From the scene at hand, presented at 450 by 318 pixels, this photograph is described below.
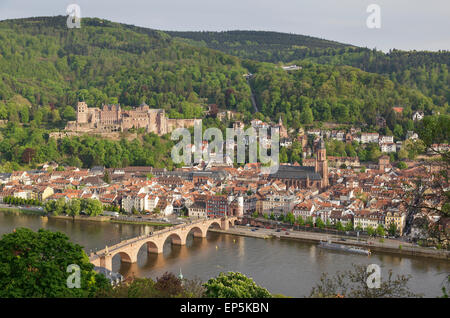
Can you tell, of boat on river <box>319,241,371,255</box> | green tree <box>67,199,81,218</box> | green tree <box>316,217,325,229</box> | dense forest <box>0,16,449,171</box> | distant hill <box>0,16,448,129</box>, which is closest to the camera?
boat on river <box>319,241,371,255</box>

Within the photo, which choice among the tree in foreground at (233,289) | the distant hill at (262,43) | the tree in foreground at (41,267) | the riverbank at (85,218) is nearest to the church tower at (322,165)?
the riverbank at (85,218)

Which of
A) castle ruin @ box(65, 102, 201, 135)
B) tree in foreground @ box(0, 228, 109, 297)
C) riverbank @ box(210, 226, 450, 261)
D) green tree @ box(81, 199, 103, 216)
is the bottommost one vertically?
riverbank @ box(210, 226, 450, 261)

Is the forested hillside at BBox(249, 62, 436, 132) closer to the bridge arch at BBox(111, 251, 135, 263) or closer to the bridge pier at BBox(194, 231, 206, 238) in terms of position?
the bridge pier at BBox(194, 231, 206, 238)

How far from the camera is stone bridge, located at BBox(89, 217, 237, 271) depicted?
1309 cm

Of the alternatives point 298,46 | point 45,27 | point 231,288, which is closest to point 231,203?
point 231,288

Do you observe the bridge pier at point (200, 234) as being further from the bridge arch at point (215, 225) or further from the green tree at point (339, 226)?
the green tree at point (339, 226)

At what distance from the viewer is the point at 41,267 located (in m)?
7.61

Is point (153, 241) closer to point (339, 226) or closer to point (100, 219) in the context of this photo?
point (100, 219)

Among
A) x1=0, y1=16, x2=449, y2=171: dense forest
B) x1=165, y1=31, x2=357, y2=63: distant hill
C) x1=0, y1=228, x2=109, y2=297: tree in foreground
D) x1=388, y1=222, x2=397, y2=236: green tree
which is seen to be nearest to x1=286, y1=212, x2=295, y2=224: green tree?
x1=388, y1=222, x2=397, y2=236: green tree

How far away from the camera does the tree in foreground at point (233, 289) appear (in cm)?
866

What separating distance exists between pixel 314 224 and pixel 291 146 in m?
15.2

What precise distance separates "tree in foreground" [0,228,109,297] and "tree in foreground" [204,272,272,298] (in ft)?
5.65

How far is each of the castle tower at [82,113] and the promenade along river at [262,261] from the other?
1743 cm
